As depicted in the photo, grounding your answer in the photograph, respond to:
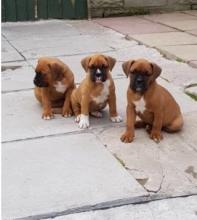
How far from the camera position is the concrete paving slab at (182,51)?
757 cm

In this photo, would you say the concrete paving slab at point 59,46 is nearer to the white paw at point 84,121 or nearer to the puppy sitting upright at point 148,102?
the white paw at point 84,121

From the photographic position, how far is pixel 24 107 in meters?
5.77

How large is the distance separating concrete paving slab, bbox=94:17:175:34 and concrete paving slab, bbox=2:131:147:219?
5123 millimetres

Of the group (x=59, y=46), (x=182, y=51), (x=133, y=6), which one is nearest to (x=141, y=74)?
(x=182, y=51)

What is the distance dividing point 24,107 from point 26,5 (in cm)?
529

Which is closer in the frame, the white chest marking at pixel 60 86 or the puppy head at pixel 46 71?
the puppy head at pixel 46 71

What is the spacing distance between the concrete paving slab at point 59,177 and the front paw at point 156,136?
0.46 m

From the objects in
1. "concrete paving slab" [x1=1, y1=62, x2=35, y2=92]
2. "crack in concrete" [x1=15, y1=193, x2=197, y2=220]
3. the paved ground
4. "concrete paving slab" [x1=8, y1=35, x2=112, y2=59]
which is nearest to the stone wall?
"concrete paving slab" [x1=8, y1=35, x2=112, y2=59]

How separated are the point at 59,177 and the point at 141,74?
1.15m

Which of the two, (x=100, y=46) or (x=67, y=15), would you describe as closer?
(x=100, y=46)

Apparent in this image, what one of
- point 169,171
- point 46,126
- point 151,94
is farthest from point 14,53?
point 169,171

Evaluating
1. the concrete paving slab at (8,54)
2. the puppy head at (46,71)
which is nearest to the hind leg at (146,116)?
the puppy head at (46,71)

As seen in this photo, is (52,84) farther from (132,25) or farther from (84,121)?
(132,25)

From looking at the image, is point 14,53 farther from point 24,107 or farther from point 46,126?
point 46,126
